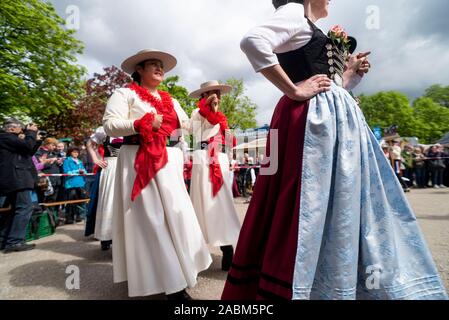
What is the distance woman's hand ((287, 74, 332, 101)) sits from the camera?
148 centimetres

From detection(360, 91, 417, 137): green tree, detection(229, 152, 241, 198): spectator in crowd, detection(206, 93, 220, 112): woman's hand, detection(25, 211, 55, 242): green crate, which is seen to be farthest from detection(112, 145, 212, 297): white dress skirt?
detection(360, 91, 417, 137): green tree

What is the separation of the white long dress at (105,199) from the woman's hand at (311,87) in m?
3.23

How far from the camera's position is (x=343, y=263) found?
1.29 m

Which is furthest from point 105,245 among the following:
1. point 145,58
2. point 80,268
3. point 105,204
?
point 145,58

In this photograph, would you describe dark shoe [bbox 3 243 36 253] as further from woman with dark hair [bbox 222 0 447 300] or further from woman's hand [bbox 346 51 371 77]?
woman's hand [bbox 346 51 371 77]

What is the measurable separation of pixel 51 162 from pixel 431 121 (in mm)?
53224

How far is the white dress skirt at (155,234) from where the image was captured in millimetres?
2086

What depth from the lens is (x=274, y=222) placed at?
4.71 feet

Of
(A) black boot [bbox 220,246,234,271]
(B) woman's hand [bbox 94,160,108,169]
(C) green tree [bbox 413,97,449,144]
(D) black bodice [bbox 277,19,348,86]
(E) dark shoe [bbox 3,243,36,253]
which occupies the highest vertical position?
(C) green tree [bbox 413,97,449,144]

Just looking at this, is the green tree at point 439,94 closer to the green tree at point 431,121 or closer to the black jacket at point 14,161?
the green tree at point 431,121

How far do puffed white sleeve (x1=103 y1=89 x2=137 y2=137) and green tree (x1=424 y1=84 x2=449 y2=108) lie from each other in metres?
58.8

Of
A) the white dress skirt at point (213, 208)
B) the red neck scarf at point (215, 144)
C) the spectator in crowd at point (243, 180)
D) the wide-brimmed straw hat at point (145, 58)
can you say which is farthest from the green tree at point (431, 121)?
the wide-brimmed straw hat at point (145, 58)

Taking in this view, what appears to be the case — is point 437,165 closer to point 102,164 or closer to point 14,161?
point 102,164

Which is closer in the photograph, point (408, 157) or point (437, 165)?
point (437, 165)
